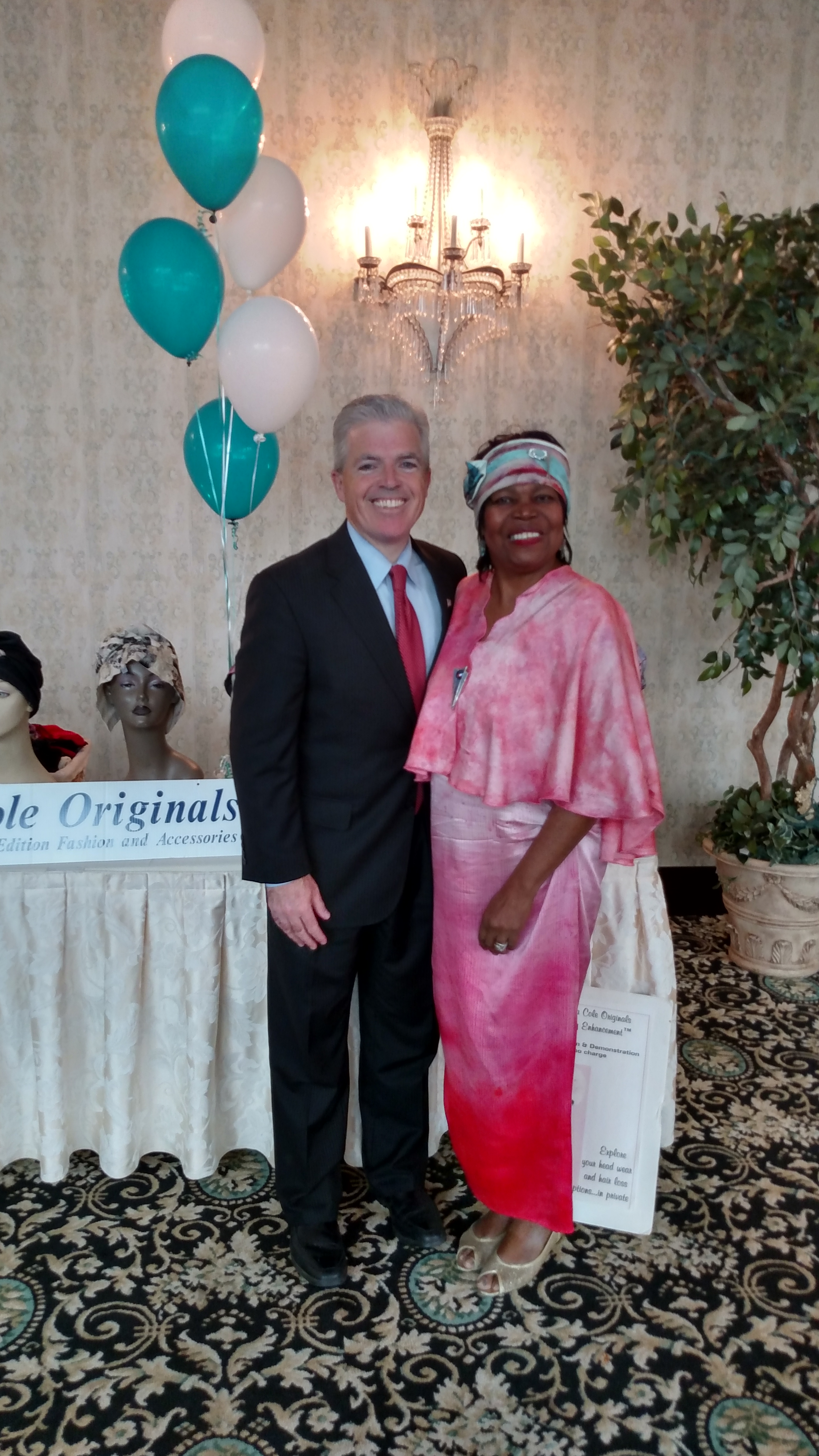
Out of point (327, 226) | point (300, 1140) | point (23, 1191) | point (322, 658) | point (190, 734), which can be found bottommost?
point (23, 1191)

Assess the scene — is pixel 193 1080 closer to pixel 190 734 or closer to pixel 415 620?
pixel 415 620

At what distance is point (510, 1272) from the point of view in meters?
1.71

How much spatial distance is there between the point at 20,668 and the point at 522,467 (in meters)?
1.17

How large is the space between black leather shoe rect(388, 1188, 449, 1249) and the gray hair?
57.2 inches

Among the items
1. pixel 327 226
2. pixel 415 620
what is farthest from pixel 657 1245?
pixel 327 226

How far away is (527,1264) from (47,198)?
3.50 metres

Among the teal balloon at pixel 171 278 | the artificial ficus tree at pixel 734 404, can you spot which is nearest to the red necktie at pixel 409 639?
the teal balloon at pixel 171 278

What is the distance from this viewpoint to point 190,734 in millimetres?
3475

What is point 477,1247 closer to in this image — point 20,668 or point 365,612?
point 365,612

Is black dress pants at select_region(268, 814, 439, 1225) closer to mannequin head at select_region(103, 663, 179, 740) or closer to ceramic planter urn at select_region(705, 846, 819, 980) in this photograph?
mannequin head at select_region(103, 663, 179, 740)

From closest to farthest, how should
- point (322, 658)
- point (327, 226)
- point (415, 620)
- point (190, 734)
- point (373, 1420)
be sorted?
point (373, 1420) < point (322, 658) < point (415, 620) < point (327, 226) < point (190, 734)

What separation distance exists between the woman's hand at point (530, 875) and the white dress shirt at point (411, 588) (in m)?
0.36

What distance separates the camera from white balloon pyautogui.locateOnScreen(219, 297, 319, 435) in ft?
7.25

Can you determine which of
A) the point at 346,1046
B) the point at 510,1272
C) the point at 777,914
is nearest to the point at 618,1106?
the point at 510,1272
